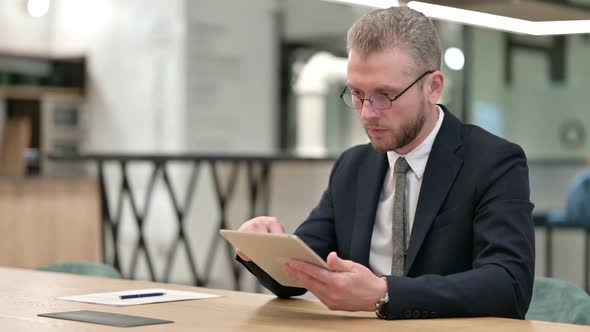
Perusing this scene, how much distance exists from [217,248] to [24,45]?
3.58 m

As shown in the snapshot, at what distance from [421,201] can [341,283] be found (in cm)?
45

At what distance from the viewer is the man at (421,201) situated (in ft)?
6.84

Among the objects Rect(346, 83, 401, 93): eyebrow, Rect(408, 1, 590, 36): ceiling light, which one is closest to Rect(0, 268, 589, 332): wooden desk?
Rect(346, 83, 401, 93): eyebrow

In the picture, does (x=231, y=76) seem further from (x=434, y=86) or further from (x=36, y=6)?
(x=434, y=86)

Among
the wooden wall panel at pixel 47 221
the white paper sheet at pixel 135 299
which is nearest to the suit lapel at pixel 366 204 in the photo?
the white paper sheet at pixel 135 299

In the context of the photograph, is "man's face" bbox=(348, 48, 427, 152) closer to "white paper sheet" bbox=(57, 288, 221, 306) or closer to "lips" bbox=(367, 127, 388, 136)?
"lips" bbox=(367, 127, 388, 136)

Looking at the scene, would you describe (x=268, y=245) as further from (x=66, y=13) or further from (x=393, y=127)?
(x=66, y=13)

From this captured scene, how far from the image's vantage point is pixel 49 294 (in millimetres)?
2436

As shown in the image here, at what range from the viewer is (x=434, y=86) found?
2350 millimetres

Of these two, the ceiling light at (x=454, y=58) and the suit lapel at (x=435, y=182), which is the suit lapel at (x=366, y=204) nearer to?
the suit lapel at (x=435, y=182)

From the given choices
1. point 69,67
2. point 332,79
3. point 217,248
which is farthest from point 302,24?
point 217,248

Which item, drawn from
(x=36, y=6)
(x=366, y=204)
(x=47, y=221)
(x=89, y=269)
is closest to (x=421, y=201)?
(x=366, y=204)

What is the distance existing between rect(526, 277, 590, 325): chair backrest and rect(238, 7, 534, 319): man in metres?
0.17

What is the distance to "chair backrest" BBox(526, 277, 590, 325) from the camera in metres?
2.29
